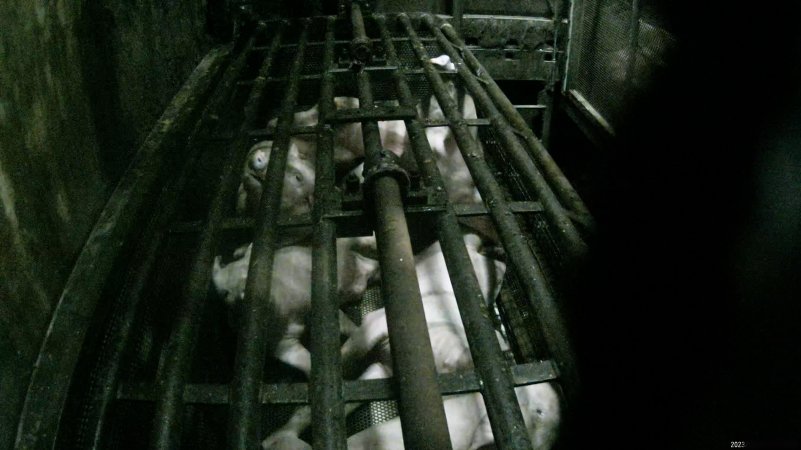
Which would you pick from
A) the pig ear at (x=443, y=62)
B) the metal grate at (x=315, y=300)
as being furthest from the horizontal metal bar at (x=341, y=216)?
the pig ear at (x=443, y=62)

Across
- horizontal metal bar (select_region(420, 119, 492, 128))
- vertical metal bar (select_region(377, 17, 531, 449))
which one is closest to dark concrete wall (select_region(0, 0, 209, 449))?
vertical metal bar (select_region(377, 17, 531, 449))

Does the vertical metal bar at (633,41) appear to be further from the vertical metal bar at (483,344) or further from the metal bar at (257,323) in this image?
the metal bar at (257,323)

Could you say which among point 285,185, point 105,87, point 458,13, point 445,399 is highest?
point 105,87

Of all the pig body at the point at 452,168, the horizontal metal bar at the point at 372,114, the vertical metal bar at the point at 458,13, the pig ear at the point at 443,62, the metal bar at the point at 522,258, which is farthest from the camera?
the vertical metal bar at the point at 458,13

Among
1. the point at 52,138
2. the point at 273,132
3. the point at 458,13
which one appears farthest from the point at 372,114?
the point at 458,13

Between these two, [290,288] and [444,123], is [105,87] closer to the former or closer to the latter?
[290,288]

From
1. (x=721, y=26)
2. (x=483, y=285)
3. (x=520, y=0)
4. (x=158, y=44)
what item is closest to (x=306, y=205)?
(x=483, y=285)

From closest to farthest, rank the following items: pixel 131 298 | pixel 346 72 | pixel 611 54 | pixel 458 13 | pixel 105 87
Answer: pixel 131 298 → pixel 105 87 → pixel 346 72 → pixel 611 54 → pixel 458 13

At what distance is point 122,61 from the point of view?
9.24ft

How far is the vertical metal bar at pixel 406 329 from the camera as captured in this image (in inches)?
52.1

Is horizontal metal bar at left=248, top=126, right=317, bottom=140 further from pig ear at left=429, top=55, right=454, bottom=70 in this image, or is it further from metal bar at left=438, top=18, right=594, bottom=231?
pig ear at left=429, top=55, right=454, bottom=70

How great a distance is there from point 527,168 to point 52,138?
6.58 feet

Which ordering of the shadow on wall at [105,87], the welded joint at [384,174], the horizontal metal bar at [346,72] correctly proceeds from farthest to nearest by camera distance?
the horizontal metal bar at [346,72] → the shadow on wall at [105,87] → the welded joint at [384,174]

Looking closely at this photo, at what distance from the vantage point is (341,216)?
2174mm
